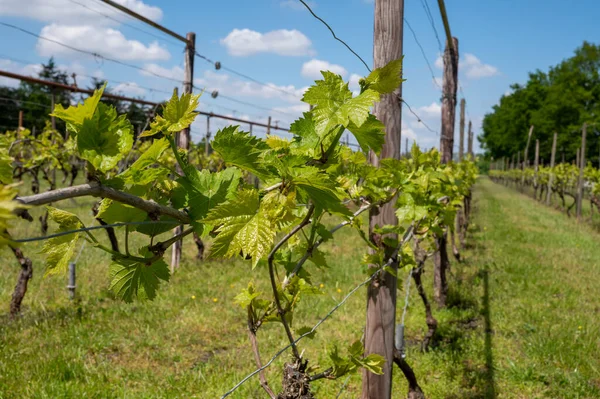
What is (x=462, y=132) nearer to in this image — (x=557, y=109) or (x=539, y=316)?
(x=539, y=316)

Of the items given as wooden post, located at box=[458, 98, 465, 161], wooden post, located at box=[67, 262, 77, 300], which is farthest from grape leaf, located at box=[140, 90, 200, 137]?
wooden post, located at box=[458, 98, 465, 161]

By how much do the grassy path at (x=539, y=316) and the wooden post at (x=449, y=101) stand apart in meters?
1.92

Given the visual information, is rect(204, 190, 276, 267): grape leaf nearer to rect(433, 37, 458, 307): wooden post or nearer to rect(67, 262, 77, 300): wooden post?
rect(67, 262, 77, 300): wooden post

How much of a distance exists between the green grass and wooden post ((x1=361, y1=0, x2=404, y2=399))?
1.17 meters

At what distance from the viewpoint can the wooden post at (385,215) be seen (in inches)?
77.9

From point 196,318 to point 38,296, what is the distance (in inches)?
74.0

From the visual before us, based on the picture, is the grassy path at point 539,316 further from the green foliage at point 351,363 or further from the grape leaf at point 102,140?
the grape leaf at point 102,140

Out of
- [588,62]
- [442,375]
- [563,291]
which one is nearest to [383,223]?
[442,375]

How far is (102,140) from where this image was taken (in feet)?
2.49

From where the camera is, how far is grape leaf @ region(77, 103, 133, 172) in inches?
28.8

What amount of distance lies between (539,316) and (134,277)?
16.6 ft

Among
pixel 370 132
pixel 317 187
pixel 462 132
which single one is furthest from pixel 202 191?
pixel 462 132

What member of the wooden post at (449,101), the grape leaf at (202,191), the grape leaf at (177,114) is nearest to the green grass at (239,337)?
the wooden post at (449,101)

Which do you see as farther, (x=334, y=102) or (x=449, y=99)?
(x=449, y=99)
